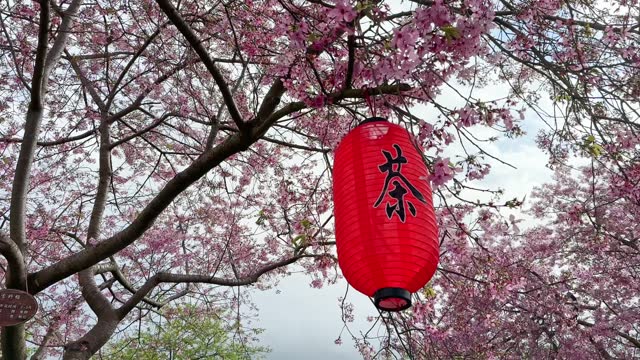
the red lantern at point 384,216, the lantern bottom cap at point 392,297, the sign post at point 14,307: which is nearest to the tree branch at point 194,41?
the red lantern at point 384,216

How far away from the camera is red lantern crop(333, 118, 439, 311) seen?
8.05 feet

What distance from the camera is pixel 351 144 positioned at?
2773 millimetres

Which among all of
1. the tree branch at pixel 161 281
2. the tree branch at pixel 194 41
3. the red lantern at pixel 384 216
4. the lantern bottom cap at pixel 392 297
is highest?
the tree branch at pixel 194 41

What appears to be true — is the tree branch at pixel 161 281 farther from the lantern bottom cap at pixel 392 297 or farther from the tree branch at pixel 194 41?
the lantern bottom cap at pixel 392 297

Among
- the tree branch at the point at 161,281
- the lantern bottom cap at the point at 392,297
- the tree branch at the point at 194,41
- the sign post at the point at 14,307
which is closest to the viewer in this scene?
the lantern bottom cap at the point at 392,297

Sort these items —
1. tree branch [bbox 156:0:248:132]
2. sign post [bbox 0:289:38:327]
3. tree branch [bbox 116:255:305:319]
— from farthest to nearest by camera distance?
tree branch [bbox 116:255:305:319], sign post [bbox 0:289:38:327], tree branch [bbox 156:0:248:132]

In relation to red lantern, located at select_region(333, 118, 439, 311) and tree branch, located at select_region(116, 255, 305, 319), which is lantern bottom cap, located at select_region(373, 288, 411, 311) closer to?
red lantern, located at select_region(333, 118, 439, 311)

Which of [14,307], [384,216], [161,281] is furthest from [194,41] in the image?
[161,281]

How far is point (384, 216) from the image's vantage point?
8.13ft

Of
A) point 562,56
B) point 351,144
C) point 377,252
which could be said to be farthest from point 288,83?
point 562,56

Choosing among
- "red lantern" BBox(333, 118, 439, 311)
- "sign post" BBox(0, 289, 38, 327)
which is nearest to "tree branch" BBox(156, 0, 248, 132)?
"red lantern" BBox(333, 118, 439, 311)

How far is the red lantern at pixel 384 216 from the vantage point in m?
2.45

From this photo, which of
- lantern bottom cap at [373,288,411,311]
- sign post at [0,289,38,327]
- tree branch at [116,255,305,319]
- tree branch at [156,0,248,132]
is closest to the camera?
lantern bottom cap at [373,288,411,311]

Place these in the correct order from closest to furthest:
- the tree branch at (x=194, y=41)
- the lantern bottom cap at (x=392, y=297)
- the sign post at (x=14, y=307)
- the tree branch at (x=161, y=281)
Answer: the lantern bottom cap at (x=392, y=297) < the tree branch at (x=194, y=41) < the sign post at (x=14, y=307) < the tree branch at (x=161, y=281)
